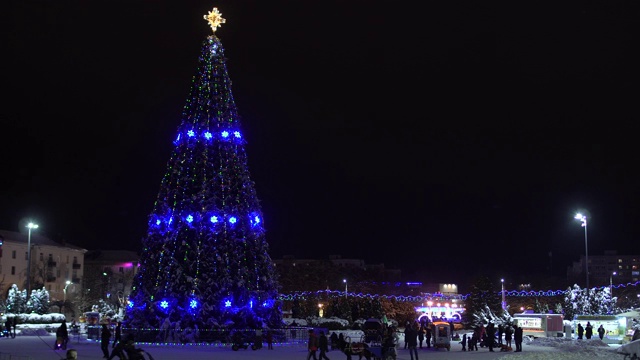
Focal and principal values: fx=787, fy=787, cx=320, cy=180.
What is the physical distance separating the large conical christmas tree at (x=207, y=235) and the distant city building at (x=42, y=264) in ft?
169

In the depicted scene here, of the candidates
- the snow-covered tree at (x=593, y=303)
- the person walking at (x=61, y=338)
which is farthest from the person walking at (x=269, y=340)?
the snow-covered tree at (x=593, y=303)

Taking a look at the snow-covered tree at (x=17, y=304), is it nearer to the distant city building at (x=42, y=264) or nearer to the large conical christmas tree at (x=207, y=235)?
the large conical christmas tree at (x=207, y=235)

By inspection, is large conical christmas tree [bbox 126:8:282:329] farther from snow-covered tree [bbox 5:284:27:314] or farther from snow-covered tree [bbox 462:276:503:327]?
snow-covered tree [bbox 462:276:503:327]

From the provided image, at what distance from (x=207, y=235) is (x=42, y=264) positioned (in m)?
70.5

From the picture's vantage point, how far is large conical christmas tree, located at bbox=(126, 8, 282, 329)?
37344 millimetres

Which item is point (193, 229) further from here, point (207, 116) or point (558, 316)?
point (558, 316)

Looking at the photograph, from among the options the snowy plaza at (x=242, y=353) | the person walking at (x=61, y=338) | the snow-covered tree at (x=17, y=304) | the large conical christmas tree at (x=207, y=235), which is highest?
the large conical christmas tree at (x=207, y=235)

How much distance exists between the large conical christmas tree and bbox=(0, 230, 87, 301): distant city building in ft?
169

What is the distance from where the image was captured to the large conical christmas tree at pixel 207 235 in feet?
123

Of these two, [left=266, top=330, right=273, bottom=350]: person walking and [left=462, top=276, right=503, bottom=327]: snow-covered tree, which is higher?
[left=462, top=276, right=503, bottom=327]: snow-covered tree

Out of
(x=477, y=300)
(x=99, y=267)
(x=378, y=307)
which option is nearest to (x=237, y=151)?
(x=378, y=307)

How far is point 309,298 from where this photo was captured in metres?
111

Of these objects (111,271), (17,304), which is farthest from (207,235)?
(111,271)

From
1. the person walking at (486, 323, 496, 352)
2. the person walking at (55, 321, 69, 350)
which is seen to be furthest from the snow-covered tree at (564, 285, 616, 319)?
the person walking at (55, 321, 69, 350)
